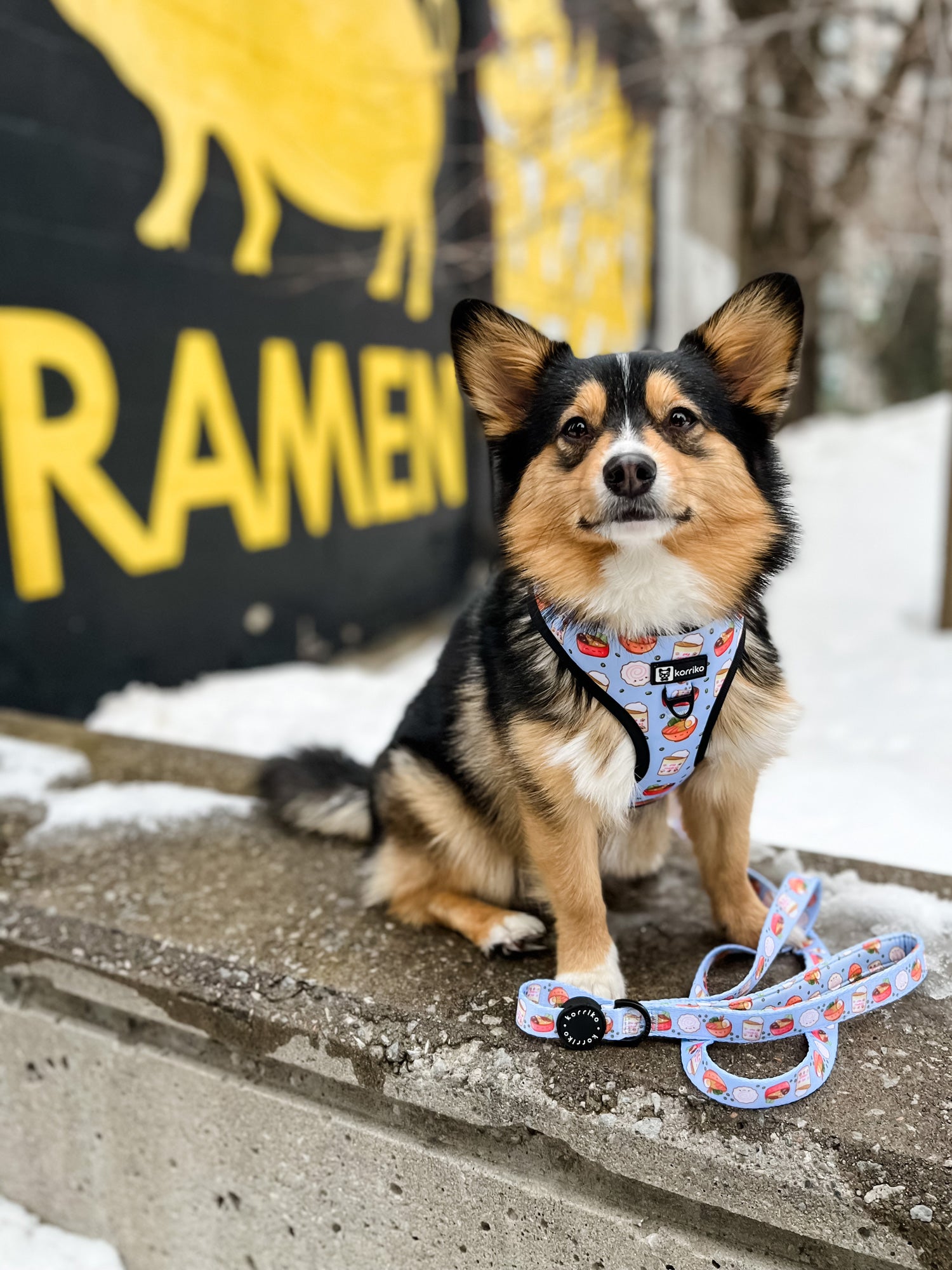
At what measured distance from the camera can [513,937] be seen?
1772 millimetres

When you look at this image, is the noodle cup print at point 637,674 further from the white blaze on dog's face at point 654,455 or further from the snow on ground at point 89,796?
the snow on ground at point 89,796

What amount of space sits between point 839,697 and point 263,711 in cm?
267

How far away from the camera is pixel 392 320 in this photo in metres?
6.04

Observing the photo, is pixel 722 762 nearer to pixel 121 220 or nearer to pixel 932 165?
pixel 121 220

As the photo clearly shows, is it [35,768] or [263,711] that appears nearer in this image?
[35,768]

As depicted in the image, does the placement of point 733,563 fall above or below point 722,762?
above

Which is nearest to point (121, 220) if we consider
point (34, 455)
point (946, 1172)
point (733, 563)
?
point (34, 455)

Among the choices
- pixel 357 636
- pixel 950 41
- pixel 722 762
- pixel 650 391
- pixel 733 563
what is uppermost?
pixel 950 41

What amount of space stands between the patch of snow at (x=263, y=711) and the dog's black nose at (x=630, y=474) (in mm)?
2216

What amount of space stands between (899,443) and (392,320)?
511cm

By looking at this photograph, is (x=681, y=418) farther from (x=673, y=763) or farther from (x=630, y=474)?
(x=673, y=763)

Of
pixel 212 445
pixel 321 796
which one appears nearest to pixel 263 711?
pixel 212 445

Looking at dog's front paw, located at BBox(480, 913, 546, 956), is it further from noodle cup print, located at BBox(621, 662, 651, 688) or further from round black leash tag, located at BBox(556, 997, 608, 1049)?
noodle cup print, located at BBox(621, 662, 651, 688)

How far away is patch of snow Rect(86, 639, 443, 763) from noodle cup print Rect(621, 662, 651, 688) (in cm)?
206
